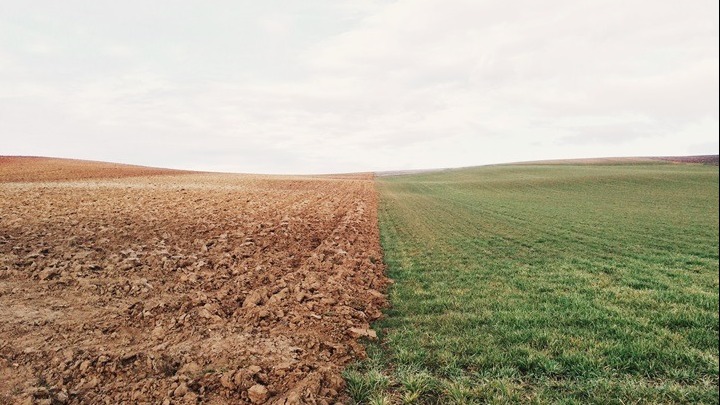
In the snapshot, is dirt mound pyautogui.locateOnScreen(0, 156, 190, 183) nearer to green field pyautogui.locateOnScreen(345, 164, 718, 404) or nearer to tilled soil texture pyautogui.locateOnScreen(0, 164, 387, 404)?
tilled soil texture pyautogui.locateOnScreen(0, 164, 387, 404)

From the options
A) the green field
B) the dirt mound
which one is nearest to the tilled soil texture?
the green field

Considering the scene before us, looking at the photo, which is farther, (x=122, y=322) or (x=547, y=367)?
(x=122, y=322)

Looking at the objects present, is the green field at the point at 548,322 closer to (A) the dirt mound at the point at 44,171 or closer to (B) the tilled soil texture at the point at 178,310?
(B) the tilled soil texture at the point at 178,310

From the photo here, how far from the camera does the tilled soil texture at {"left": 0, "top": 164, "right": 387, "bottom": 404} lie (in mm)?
5305

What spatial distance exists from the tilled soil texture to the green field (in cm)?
85

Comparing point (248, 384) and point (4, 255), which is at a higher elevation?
point (4, 255)

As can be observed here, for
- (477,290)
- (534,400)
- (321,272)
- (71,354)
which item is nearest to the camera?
(534,400)

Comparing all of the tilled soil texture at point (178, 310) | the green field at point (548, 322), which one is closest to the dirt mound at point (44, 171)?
the tilled soil texture at point (178, 310)

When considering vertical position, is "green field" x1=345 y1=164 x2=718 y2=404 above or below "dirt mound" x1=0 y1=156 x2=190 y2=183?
below

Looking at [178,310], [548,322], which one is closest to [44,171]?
[178,310]

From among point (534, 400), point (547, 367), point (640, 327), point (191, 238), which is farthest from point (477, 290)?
point (191, 238)

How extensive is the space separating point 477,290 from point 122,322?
7576 mm

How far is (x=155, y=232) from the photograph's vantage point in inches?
581

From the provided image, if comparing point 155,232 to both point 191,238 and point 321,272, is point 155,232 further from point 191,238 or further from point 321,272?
point 321,272
